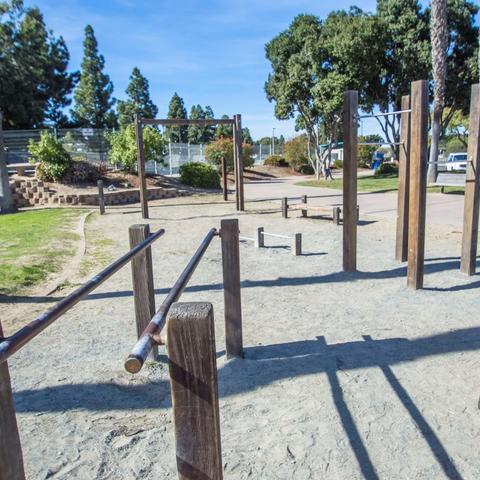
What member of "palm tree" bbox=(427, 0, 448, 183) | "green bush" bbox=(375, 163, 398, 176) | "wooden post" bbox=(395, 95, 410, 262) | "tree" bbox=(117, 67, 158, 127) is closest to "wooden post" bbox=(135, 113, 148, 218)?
"wooden post" bbox=(395, 95, 410, 262)

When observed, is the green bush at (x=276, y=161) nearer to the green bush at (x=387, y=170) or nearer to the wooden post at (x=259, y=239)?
the green bush at (x=387, y=170)

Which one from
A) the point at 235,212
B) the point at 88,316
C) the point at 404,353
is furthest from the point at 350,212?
the point at 235,212

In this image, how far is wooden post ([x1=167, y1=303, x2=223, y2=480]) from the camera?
106 centimetres

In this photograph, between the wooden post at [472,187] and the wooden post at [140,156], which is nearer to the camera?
the wooden post at [472,187]

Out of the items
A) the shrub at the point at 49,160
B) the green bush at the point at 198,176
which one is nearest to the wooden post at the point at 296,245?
the shrub at the point at 49,160

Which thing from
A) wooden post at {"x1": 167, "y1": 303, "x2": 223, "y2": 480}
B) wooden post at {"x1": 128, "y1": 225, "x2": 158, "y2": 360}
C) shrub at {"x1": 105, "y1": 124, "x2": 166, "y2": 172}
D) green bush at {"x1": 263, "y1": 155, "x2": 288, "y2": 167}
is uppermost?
shrub at {"x1": 105, "y1": 124, "x2": 166, "y2": 172}

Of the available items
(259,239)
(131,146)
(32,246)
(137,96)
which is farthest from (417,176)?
(137,96)

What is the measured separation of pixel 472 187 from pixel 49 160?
1356cm

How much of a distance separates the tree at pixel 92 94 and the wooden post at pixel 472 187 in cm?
3833

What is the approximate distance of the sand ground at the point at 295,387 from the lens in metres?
2.16

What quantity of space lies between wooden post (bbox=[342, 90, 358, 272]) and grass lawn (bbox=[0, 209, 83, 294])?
385 cm

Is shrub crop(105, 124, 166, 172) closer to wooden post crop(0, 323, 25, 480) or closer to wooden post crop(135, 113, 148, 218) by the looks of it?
wooden post crop(135, 113, 148, 218)

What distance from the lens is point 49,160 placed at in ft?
48.6

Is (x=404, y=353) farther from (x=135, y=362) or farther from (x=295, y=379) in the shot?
(x=135, y=362)
